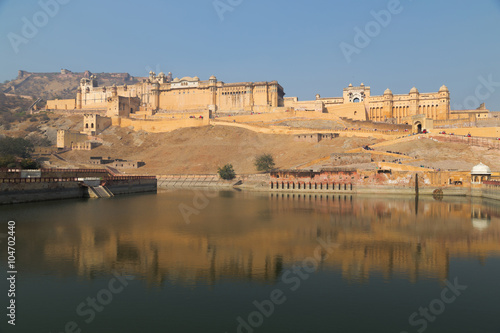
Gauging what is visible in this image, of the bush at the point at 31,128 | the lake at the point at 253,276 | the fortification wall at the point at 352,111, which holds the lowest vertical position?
the lake at the point at 253,276

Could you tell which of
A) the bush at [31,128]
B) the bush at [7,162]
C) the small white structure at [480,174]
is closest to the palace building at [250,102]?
the bush at [31,128]

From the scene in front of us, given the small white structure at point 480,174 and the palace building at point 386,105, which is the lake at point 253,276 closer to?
the small white structure at point 480,174

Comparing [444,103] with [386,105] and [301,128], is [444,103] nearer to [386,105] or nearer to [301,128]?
[386,105]

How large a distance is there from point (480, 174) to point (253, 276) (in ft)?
121

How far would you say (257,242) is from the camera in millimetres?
18125

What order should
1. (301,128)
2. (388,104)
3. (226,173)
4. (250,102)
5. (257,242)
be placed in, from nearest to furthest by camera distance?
1. (257,242)
2. (226,173)
3. (301,128)
4. (388,104)
5. (250,102)

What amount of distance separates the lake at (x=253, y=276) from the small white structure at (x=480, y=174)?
19243 mm

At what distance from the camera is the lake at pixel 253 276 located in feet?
32.6

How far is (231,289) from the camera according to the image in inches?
470

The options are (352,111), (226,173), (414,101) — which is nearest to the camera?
(226,173)

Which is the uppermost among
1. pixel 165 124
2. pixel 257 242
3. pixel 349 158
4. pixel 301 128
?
pixel 165 124

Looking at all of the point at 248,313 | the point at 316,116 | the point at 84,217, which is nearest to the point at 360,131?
the point at 316,116

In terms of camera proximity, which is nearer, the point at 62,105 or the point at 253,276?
the point at 253,276

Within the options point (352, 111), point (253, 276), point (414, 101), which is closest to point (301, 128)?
point (352, 111)
